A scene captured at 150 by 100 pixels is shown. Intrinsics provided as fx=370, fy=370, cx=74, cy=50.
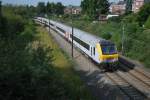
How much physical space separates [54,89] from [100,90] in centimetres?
1137

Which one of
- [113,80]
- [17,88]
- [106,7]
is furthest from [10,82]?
[106,7]

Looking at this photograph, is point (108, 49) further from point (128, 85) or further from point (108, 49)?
point (128, 85)

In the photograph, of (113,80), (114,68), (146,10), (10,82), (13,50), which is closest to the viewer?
(10,82)

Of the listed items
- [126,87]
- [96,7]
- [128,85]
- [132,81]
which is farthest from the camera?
[96,7]

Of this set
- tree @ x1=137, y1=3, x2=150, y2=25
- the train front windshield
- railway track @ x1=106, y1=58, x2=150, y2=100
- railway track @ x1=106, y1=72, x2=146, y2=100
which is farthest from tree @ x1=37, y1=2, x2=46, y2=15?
railway track @ x1=106, y1=72, x2=146, y2=100

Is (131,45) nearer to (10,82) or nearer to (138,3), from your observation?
(10,82)

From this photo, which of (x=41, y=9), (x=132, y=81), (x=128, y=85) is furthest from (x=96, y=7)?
(x=128, y=85)

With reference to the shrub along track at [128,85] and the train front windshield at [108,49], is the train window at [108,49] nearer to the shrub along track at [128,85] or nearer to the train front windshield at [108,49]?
the train front windshield at [108,49]

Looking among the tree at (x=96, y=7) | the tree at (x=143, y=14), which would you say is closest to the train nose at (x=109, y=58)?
the tree at (x=143, y=14)

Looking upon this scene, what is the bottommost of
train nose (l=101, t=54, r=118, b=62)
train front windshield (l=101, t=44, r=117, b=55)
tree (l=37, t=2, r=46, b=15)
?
tree (l=37, t=2, r=46, b=15)

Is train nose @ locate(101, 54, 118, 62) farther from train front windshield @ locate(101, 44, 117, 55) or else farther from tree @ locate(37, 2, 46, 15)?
tree @ locate(37, 2, 46, 15)

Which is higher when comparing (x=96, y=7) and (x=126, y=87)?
(x=96, y=7)

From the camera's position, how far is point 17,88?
10227 mm

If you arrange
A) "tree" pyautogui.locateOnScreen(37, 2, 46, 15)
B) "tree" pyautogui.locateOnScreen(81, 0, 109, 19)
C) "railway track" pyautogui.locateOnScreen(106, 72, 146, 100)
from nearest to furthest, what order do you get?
"railway track" pyautogui.locateOnScreen(106, 72, 146, 100) < "tree" pyautogui.locateOnScreen(81, 0, 109, 19) < "tree" pyautogui.locateOnScreen(37, 2, 46, 15)
